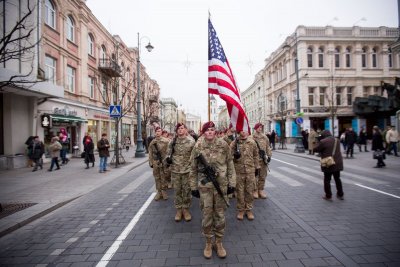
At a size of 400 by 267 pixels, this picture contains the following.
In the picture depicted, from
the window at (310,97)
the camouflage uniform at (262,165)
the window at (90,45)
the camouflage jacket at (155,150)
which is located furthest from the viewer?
the window at (310,97)

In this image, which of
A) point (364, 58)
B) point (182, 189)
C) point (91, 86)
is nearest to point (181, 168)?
point (182, 189)

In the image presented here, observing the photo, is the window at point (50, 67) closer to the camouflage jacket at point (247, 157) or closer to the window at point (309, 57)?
the camouflage jacket at point (247, 157)

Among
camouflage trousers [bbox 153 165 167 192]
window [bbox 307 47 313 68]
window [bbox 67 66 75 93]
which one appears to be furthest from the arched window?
camouflage trousers [bbox 153 165 167 192]

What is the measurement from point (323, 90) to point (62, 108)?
30.8 metres

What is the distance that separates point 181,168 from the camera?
5.16m

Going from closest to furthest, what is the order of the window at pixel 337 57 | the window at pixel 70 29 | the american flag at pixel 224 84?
1. the american flag at pixel 224 84
2. the window at pixel 70 29
3. the window at pixel 337 57

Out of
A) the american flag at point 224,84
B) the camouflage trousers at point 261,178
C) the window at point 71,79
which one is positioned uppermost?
the window at point 71,79

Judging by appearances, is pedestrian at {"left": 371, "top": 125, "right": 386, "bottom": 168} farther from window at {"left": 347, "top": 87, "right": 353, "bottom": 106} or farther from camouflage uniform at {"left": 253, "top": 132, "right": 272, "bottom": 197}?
window at {"left": 347, "top": 87, "right": 353, "bottom": 106}

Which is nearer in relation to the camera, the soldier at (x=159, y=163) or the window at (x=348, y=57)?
the soldier at (x=159, y=163)

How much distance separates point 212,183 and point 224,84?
2.50 meters

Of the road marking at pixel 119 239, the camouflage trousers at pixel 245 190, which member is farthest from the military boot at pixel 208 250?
the camouflage trousers at pixel 245 190

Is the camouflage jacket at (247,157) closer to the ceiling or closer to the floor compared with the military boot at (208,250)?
closer to the ceiling

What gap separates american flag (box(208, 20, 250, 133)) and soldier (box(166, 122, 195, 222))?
1176mm

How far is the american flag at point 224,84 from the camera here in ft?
15.8
